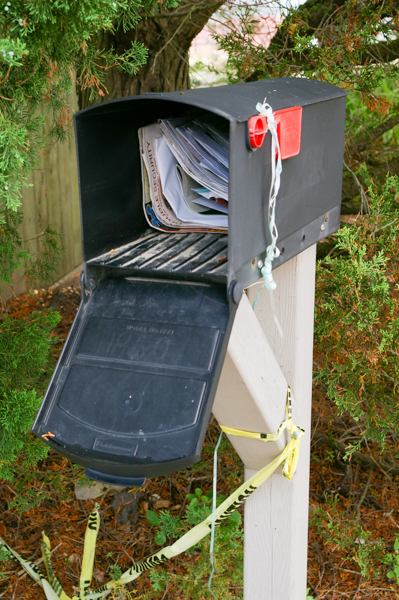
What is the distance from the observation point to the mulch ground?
2240 millimetres

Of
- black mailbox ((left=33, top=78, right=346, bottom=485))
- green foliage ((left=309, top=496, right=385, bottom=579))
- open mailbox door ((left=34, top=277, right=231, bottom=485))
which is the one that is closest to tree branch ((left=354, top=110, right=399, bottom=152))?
black mailbox ((left=33, top=78, right=346, bottom=485))

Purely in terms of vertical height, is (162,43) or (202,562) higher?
(162,43)

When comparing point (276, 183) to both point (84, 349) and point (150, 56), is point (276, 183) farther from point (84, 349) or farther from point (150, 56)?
point (150, 56)

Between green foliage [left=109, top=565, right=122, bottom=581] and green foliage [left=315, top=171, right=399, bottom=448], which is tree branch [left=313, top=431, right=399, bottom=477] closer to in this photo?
green foliage [left=315, top=171, right=399, bottom=448]

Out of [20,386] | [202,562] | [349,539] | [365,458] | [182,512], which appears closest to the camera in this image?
[20,386]

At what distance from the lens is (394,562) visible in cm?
227

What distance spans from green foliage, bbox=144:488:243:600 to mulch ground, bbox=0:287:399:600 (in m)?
0.07

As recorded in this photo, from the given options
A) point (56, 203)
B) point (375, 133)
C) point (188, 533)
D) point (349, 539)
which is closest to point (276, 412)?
point (188, 533)

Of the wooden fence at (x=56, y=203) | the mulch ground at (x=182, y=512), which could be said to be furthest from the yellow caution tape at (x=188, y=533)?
the wooden fence at (x=56, y=203)

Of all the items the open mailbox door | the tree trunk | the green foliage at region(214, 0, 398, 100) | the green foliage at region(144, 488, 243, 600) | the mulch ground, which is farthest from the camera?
the tree trunk

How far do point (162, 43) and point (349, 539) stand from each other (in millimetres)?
2254

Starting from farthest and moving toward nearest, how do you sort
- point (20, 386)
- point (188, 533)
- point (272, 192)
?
point (20, 386) → point (188, 533) → point (272, 192)

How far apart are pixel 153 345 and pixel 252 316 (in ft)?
1.04

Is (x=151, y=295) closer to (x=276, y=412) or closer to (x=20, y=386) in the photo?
(x=276, y=412)
